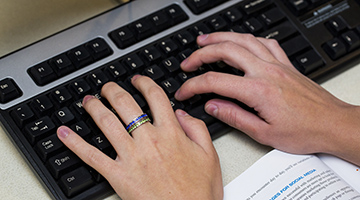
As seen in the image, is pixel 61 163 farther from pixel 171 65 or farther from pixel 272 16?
pixel 272 16

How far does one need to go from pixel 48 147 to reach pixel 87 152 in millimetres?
60

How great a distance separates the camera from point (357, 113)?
2.43ft

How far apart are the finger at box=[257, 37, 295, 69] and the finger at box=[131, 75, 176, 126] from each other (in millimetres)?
198

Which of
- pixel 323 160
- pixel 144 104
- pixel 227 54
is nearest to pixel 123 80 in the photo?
pixel 144 104

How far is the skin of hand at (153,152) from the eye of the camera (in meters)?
0.63

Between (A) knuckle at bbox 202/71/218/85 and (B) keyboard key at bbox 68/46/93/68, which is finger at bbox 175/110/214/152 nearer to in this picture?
(A) knuckle at bbox 202/71/218/85

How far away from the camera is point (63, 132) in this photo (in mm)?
668

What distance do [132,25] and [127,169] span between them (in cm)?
27

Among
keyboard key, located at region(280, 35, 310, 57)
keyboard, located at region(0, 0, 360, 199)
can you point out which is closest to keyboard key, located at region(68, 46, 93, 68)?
keyboard, located at region(0, 0, 360, 199)

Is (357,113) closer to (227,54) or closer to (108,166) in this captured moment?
(227,54)

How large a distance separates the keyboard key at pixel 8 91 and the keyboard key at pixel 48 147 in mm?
89

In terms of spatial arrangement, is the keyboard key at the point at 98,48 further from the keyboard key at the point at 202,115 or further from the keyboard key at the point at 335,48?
the keyboard key at the point at 335,48

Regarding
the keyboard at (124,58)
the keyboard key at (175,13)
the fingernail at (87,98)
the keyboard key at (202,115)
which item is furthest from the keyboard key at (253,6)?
the fingernail at (87,98)

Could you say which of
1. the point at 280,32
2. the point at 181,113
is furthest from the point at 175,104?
the point at 280,32
